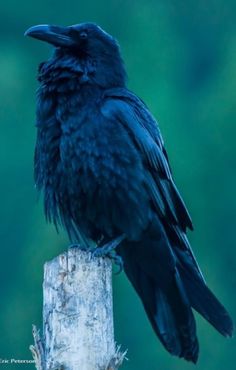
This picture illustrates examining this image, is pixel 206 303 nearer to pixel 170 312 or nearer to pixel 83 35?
pixel 170 312

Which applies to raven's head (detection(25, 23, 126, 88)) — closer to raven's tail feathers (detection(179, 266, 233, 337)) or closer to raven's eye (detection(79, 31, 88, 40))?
raven's eye (detection(79, 31, 88, 40))

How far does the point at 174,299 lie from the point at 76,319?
1174mm

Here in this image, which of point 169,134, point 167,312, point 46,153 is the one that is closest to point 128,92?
point 46,153

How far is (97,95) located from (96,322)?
4.82 feet

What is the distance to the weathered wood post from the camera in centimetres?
401

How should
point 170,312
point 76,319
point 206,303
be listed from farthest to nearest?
point 170,312
point 206,303
point 76,319

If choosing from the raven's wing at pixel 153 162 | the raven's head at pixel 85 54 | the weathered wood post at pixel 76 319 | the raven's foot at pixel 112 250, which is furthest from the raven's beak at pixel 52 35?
the weathered wood post at pixel 76 319

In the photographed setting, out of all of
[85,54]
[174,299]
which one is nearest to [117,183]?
[174,299]

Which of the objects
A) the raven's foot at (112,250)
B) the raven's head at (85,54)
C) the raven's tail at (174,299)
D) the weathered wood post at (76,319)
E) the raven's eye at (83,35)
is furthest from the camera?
the raven's eye at (83,35)

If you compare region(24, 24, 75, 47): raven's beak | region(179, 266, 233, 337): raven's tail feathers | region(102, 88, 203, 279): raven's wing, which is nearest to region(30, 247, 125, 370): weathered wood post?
region(179, 266, 233, 337): raven's tail feathers

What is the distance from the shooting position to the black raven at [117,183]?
5.00 meters

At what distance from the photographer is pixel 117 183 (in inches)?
198

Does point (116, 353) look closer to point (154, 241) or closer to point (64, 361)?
point (64, 361)

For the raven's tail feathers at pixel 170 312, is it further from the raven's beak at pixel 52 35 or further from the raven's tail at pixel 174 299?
the raven's beak at pixel 52 35
